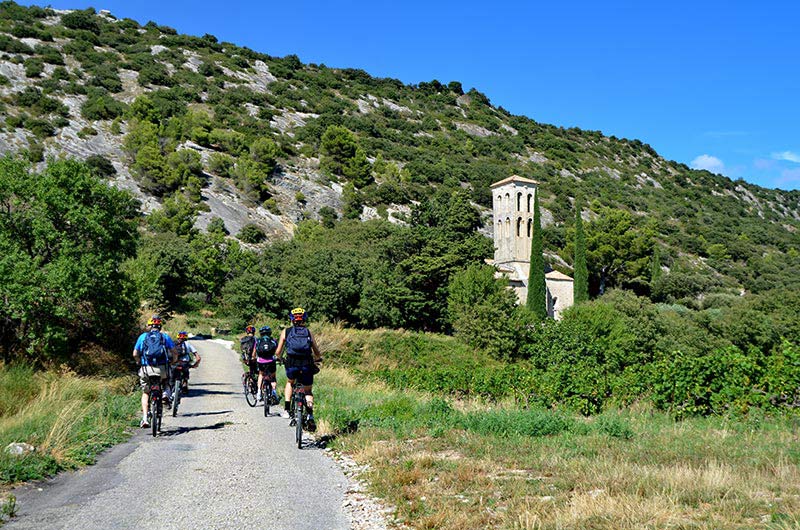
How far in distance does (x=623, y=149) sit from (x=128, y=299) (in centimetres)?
16123

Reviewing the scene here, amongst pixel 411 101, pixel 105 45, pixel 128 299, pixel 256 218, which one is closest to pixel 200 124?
pixel 256 218

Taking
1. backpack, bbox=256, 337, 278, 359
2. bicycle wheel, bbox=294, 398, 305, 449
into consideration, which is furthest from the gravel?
backpack, bbox=256, 337, 278, 359

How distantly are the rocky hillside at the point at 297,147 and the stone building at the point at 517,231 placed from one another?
635 inches

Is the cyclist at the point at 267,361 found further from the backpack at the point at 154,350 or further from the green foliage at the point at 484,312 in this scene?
the green foliage at the point at 484,312

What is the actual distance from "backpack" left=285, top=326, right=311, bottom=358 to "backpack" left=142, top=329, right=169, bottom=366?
8.63 ft

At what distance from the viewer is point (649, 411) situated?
466 inches

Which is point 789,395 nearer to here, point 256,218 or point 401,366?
point 401,366

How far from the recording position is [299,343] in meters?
8.67

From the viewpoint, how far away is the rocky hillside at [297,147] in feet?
235

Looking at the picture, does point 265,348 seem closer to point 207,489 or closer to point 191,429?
point 191,429

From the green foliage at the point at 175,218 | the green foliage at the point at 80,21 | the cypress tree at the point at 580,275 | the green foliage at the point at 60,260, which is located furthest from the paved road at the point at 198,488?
the green foliage at the point at 80,21

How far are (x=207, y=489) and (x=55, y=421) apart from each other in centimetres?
412

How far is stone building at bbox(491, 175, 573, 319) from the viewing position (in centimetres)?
5978

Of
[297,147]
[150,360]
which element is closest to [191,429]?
[150,360]
